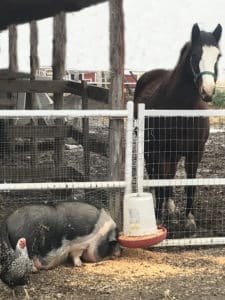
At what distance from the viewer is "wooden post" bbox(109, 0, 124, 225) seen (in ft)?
18.3

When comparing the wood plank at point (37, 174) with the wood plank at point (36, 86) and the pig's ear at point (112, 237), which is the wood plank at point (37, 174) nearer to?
the wood plank at point (36, 86)

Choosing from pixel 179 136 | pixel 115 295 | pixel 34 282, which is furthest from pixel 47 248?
pixel 179 136

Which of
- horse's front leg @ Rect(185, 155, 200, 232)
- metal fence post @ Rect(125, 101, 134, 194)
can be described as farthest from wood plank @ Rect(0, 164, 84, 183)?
metal fence post @ Rect(125, 101, 134, 194)

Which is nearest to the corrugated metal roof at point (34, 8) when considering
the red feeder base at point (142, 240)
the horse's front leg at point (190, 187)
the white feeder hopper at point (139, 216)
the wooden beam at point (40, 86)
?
the wooden beam at point (40, 86)

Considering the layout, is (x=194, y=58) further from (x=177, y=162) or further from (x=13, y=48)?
(x=13, y=48)

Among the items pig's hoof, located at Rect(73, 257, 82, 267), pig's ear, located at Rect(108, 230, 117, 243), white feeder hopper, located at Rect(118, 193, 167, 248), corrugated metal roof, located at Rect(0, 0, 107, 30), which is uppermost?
corrugated metal roof, located at Rect(0, 0, 107, 30)

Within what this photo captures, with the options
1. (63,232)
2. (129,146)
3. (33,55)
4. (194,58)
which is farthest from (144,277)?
(33,55)

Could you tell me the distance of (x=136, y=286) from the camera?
4637 millimetres

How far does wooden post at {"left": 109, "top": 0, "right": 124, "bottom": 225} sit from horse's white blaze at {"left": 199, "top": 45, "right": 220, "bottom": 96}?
85 cm

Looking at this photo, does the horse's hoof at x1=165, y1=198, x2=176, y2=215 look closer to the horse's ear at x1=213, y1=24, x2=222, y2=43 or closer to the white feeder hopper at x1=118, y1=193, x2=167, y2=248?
the white feeder hopper at x1=118, y1=193, x2=167, y2=248

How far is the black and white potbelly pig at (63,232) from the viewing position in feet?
16.1

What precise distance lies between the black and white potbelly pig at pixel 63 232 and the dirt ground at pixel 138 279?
0.11 meters

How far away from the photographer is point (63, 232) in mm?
5023

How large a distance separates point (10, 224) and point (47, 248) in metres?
0.39
